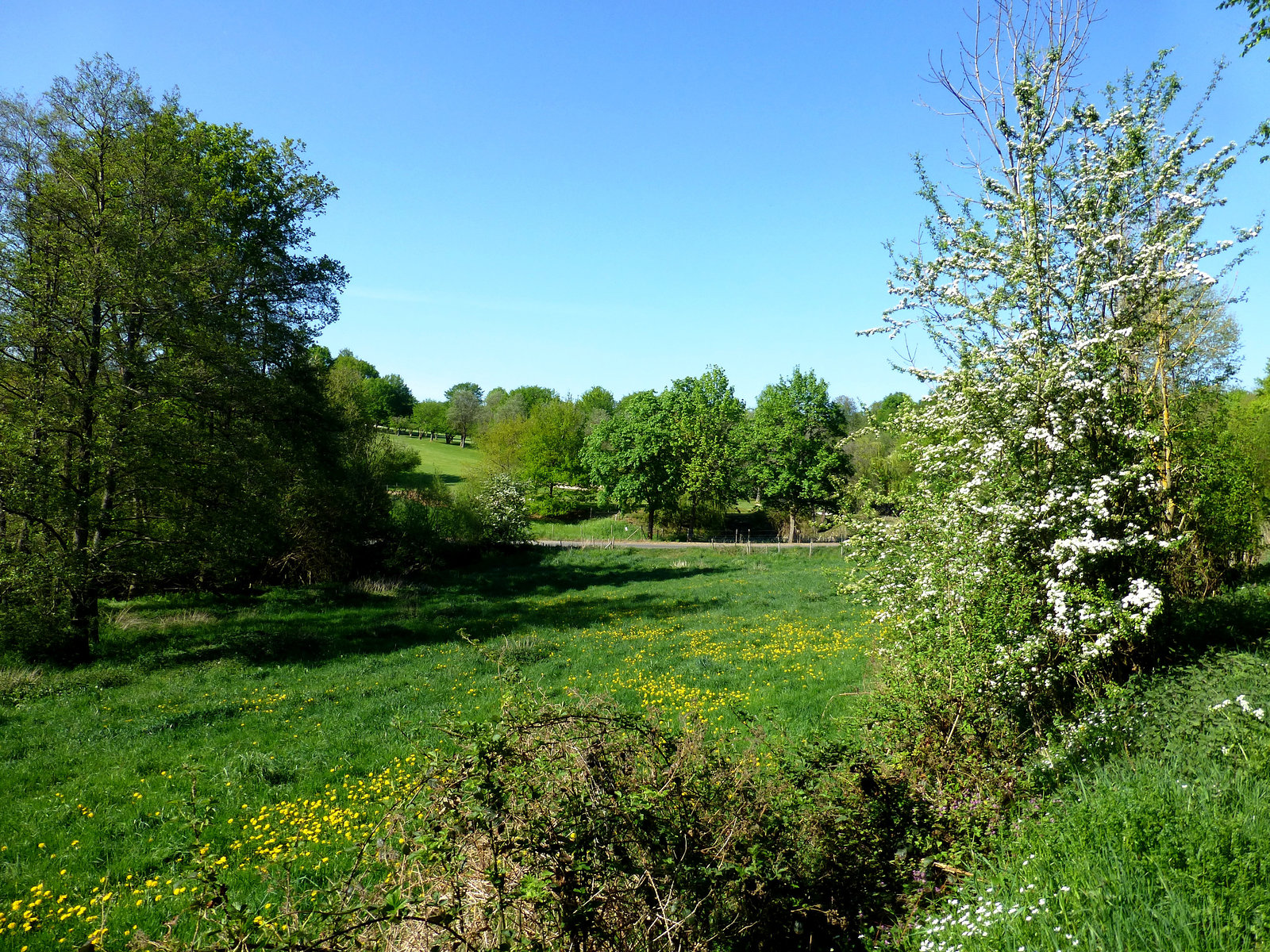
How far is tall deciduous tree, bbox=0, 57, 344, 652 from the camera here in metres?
13.2

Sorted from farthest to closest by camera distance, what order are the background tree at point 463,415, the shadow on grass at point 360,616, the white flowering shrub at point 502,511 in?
1. the background tree at point 463,415
2. the white flowering shrub at point 502,511
3. the shadow on grass at point 360,616

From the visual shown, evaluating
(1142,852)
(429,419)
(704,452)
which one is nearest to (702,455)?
(704,452)

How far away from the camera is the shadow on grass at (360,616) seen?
48.3ft

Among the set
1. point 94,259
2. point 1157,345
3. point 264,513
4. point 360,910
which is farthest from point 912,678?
point 94,259

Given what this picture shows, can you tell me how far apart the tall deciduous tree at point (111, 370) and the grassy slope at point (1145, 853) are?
16.1 metres

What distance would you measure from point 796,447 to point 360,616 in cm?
3311

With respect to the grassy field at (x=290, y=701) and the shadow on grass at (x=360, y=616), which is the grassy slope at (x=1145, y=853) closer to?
the grassy field at (x=290, y=701)

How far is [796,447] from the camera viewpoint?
4506 cm

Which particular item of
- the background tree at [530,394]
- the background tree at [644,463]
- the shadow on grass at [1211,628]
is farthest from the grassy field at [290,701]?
the background tree at [530,394]

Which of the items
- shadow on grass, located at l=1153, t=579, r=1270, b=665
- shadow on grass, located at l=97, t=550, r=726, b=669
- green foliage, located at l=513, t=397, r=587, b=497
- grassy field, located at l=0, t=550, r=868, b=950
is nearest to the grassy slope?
shadow on grass, located at l=1153, t=579, r=1270, b=665

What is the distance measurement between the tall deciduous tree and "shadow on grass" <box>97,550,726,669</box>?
1556mm

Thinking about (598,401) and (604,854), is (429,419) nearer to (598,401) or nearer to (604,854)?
(598,401)

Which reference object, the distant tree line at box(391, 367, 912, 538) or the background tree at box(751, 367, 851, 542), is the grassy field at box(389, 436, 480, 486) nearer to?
the distant tree line at box(391, 367, 912, 538)

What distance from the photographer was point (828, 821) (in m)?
4.82
